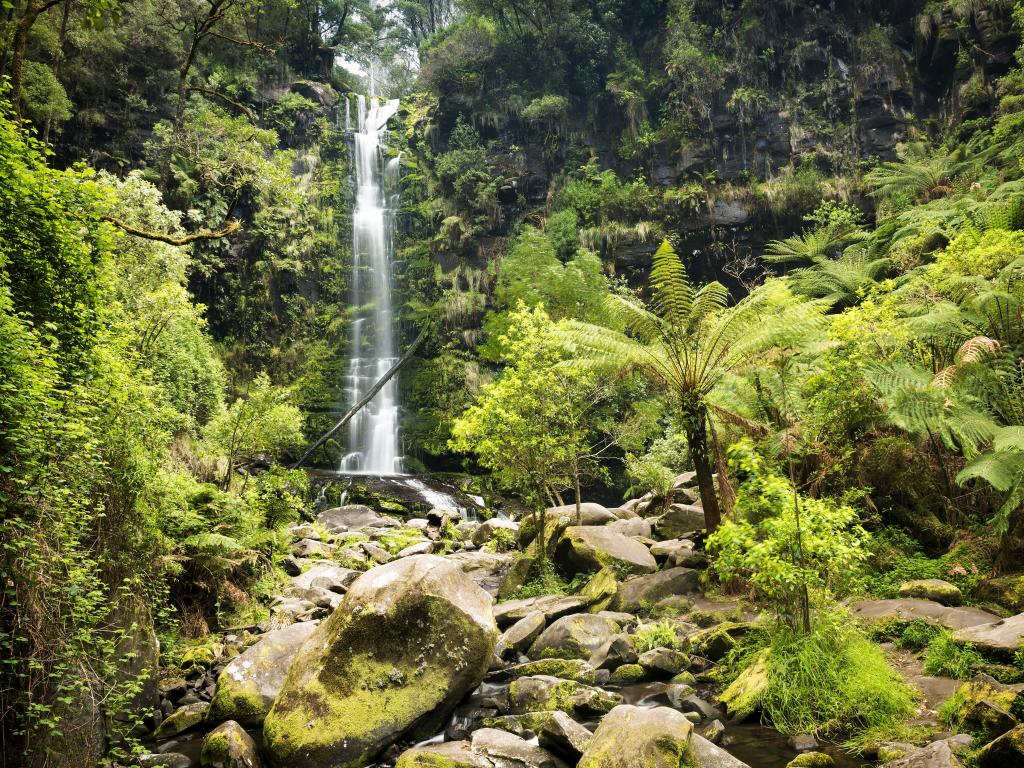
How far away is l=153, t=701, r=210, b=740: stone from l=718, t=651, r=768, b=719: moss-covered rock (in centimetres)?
545

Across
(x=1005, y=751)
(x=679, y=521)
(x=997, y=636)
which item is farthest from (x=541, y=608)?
(x=1005, y=751)

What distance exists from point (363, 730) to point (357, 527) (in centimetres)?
1155

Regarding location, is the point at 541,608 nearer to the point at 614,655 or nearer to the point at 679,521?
the point at 614,655

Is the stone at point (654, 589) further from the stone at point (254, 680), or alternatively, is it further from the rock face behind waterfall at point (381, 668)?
the stone at point (254, 680)

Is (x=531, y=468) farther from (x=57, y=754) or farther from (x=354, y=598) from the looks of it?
(x=57, y=754)

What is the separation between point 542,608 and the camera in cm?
945

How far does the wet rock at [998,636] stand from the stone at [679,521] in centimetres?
550

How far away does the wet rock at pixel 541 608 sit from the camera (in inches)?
361

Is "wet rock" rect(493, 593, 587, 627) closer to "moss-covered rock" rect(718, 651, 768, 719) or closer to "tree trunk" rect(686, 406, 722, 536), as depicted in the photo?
"tree trunk" rect(686, 406, 722, 536)

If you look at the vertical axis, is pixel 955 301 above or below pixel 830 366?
above

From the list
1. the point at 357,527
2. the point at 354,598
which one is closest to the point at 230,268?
the point at 357,527

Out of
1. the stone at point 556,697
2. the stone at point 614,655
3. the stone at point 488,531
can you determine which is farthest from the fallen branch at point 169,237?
the stone at point 488,531

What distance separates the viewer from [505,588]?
11.1 metres

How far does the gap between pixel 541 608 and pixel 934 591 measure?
505 cm
